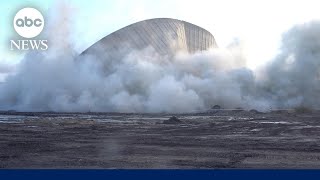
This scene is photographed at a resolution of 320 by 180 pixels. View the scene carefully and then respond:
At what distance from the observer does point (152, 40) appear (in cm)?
6725

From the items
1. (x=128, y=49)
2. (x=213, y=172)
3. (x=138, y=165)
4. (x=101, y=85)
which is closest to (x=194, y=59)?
(x=128, y=49)

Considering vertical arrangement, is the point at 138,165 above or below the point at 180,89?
below

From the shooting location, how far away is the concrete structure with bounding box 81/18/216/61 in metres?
65.1

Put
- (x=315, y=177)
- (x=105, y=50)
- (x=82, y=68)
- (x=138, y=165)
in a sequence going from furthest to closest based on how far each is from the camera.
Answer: (x=105, y=50) < (x=82, y=68) < (x=138, y=165) < (x=315, y=177)

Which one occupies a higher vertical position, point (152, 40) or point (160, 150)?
point (152, 40)

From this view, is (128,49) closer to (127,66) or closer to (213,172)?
(127,66)

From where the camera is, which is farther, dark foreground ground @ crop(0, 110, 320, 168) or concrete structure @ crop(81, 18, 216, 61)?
concrete structure @ crop(81, 18, 216, 61)

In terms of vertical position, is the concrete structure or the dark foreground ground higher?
the concrete structure

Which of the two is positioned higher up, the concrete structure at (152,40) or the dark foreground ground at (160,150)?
the concrete structure at (152,40)

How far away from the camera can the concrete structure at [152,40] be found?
213ft

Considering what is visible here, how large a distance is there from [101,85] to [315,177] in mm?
57318

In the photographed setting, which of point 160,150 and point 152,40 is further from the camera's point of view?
point 152,40

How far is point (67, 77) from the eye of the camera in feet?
197

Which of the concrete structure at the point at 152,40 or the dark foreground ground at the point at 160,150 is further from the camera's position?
the concrete structure at the point at 152,40
